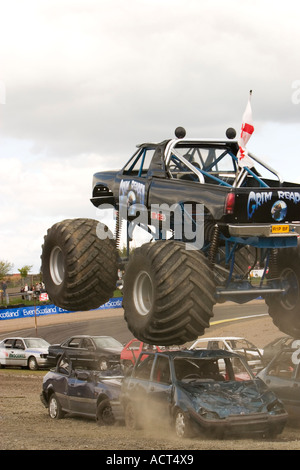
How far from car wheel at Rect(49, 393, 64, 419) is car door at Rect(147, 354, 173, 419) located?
465 cm

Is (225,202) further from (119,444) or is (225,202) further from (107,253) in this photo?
(119,444)

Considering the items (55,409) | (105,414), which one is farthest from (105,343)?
(105,414)

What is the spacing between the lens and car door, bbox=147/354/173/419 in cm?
1241

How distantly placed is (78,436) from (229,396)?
2.82 metres

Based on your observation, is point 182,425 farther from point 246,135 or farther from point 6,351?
point 6,351

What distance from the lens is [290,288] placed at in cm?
1066

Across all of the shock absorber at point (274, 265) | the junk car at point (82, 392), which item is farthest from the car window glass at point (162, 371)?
the shock absorber at point (274, 265)

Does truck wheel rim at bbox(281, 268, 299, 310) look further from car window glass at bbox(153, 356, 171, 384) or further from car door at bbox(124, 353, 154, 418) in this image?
car door at bbox(124, 353, 154, 418)

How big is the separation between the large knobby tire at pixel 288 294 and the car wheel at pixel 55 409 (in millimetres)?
7579

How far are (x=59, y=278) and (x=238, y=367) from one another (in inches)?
159

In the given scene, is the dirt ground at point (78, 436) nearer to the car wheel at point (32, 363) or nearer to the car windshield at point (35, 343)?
the car wheel at point (32, 363)

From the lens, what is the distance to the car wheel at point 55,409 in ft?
56.2

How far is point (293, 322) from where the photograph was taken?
10641 mm
